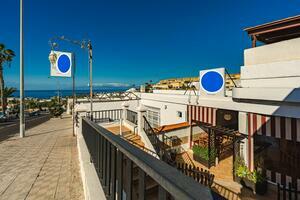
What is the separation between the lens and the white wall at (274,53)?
215 inches

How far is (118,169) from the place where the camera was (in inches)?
63.7

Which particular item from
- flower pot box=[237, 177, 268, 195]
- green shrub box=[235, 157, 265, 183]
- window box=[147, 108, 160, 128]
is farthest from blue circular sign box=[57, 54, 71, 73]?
flower pot box=[237, 177, 268, 195]

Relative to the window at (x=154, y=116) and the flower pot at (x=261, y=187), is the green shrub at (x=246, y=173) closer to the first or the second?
the flower pot at (x=261, y=187)

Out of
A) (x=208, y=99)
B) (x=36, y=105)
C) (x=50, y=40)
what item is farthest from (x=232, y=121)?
(x=36, y=105)

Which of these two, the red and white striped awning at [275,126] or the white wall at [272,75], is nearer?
the white wall at [272,75]

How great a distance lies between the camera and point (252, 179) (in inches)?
263

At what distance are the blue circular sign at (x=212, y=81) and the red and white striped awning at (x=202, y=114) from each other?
0.99 m

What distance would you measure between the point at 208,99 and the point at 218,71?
5.25 ft

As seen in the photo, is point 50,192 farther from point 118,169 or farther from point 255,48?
point 255,48

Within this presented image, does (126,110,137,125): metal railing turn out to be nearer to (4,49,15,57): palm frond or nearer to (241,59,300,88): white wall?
(241,59,300,88): white wall

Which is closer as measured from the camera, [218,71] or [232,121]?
[218,71]

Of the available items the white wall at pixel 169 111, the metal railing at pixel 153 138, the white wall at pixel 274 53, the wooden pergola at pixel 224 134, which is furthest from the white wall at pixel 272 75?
the white wall at pixel 169 111

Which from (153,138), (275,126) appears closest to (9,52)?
(153,138)

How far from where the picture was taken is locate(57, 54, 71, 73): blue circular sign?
879cm
